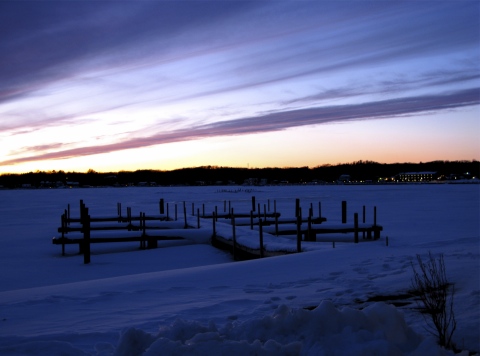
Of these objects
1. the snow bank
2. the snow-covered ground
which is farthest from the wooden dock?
the snow bank

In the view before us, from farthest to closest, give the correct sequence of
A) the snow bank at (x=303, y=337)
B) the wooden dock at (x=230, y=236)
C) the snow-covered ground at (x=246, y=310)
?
the wooden dock at (x=230, y=236) → the snow-covered ground at (x=246, y=310) → the snow bank at (x=303, y=337)

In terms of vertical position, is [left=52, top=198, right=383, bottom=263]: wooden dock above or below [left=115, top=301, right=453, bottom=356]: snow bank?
below

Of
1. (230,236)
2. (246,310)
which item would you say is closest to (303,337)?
(246,310)

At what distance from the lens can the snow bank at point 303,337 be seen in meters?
4.20

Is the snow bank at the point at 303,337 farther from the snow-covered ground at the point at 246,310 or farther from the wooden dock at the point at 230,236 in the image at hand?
the wooden dock at the point at 230,236

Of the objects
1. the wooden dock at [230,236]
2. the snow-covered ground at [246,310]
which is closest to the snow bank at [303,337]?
the snow-covered ground at [246,310]

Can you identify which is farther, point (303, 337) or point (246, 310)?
point (246, 310)

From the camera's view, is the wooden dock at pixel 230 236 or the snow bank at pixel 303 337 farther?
the wooden dock at pixel 230 236

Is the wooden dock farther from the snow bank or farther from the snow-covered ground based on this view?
the snow bank

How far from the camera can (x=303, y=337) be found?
181 inches

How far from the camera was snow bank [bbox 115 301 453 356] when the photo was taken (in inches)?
165

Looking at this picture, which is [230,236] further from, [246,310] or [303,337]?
[303,337]

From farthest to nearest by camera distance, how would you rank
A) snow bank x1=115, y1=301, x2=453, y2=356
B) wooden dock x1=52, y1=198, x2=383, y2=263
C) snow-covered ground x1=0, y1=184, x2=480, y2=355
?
wooden dock x1=52, y1=198, x2=383, y2=263 → snow-covered ground x1=0, y1=184, x2=480, y2=355 → snow bank x1=115, y1=301, x2=453, y2=356

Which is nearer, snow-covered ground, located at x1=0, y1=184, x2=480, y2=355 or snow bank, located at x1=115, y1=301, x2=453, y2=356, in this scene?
snow bank, located at x1=115, y1=301, x2=453, y2=356
